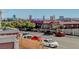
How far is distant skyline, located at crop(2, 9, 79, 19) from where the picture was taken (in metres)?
2.94

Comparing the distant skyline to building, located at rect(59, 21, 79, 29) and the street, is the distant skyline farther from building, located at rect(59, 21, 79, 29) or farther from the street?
the street

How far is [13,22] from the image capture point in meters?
3.02

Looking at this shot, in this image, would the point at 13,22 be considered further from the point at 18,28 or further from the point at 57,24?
the point at 57,24

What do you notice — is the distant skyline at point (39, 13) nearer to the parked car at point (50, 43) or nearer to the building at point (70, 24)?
the building at point (70, 24)

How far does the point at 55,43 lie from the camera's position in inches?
118

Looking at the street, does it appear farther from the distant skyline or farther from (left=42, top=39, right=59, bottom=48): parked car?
the distant skyline

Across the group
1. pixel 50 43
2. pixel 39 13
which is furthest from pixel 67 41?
pixel 39 13

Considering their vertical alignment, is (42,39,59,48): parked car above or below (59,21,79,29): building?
below

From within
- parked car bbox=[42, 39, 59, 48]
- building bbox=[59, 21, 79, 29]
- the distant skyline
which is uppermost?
the distant skyline

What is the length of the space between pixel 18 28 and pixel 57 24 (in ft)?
1.47

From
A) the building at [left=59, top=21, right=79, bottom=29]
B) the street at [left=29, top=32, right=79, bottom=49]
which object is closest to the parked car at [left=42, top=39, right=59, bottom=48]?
the street at [left=29, top=32, right=79, bottom=49]
